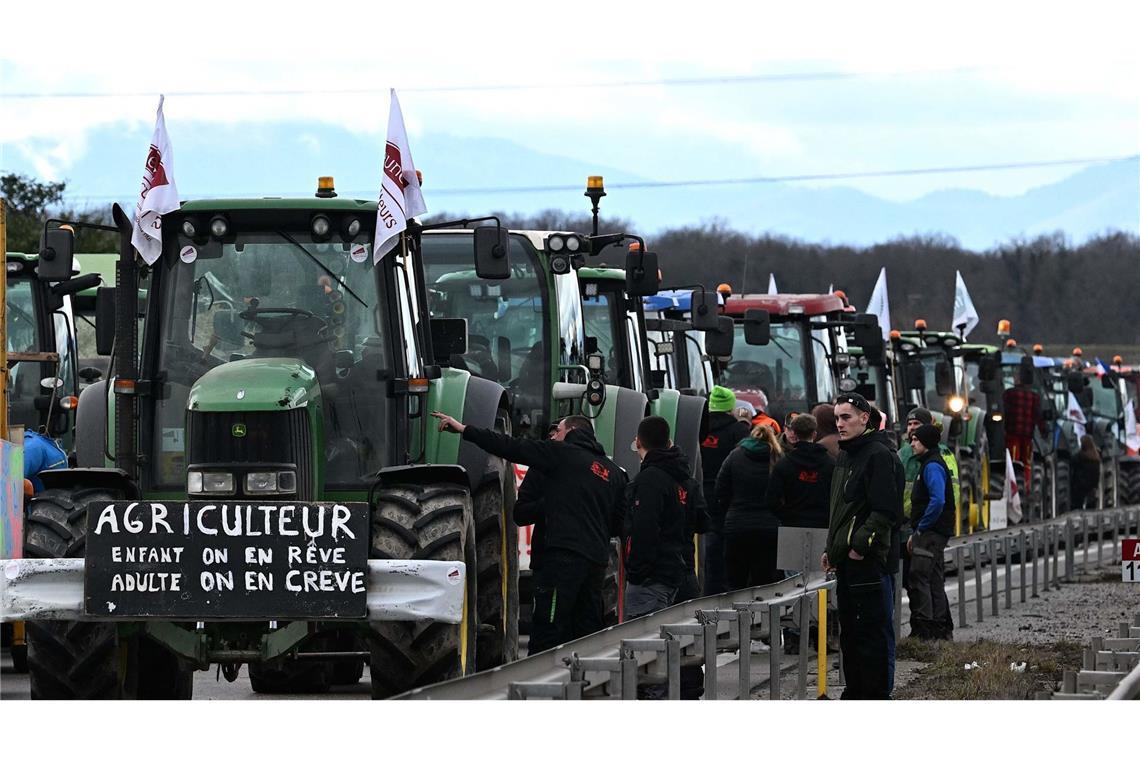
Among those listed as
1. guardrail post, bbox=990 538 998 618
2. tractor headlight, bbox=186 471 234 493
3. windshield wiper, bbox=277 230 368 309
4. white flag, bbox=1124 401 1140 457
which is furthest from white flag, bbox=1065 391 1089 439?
tractor headlight, bbox=186 471 234 493

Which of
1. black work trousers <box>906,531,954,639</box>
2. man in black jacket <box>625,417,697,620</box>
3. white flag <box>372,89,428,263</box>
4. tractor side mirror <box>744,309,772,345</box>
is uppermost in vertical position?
white flag <box>372,89,428,263</box>

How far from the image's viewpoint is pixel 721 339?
17.9 meters

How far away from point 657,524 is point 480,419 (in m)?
1.17

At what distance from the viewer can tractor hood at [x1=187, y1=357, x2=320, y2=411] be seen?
1016 cm

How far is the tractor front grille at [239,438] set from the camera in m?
10.2

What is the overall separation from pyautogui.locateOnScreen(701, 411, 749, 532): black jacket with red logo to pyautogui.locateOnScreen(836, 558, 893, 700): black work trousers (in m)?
6.03

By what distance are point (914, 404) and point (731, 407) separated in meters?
10.4

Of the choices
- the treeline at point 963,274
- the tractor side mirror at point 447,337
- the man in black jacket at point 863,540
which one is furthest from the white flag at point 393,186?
the treeline at point 963,274

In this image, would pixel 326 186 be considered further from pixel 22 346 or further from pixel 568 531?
pixel 22 346

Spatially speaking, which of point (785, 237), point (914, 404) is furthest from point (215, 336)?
point (785, 237)

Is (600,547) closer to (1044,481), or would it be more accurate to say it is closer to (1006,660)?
(1006,660)

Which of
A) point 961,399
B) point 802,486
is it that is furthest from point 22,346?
point 961,399

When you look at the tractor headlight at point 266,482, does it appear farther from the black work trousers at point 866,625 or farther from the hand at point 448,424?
the black work trousers at point 866,625

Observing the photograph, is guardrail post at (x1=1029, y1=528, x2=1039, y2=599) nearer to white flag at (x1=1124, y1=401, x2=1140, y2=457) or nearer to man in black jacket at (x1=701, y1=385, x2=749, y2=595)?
man in black jacket at (x1=701, y1=385, x2=749, y2=595)
